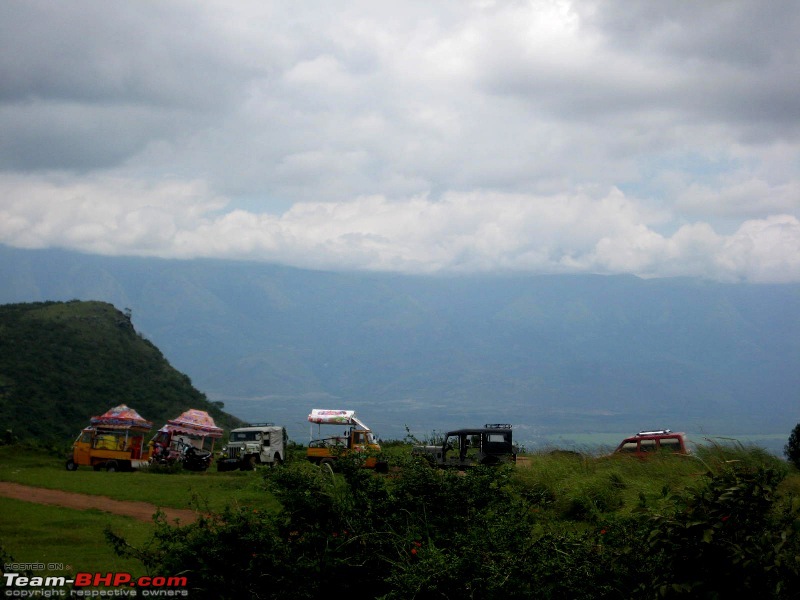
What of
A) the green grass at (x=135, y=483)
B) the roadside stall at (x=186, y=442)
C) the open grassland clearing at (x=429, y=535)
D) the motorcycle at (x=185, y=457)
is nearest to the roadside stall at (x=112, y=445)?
the green grass at (x=135, y=483)

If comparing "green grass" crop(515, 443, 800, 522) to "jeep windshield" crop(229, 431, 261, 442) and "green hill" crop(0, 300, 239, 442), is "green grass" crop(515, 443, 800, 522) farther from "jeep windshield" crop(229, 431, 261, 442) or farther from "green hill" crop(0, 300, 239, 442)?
"green hill" crop(0, 300, 239, 442)

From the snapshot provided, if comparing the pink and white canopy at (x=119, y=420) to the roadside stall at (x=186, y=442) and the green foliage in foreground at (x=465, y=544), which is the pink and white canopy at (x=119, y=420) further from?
the green foliage in foreground at (x=465, y=544)

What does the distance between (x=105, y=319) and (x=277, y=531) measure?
7476 centimetres

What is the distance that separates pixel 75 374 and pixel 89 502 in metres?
46.8

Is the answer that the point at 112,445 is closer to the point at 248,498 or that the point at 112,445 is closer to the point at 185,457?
the point at 185,457

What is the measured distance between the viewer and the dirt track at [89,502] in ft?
61.1

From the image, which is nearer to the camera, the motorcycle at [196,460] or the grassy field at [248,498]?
the grassy field at [248,498]

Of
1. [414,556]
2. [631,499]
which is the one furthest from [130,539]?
[631,499]

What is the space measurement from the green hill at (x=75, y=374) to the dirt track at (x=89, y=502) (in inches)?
1176

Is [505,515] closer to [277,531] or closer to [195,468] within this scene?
[277,531]

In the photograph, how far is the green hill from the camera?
2223 inches

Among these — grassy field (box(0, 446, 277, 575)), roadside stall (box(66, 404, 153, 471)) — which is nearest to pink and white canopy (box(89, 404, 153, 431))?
roadside stall (box(66, 404, 153, 471))

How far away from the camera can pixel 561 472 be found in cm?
1877

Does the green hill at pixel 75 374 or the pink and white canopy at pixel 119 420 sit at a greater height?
the green hill at pixel 75 374
